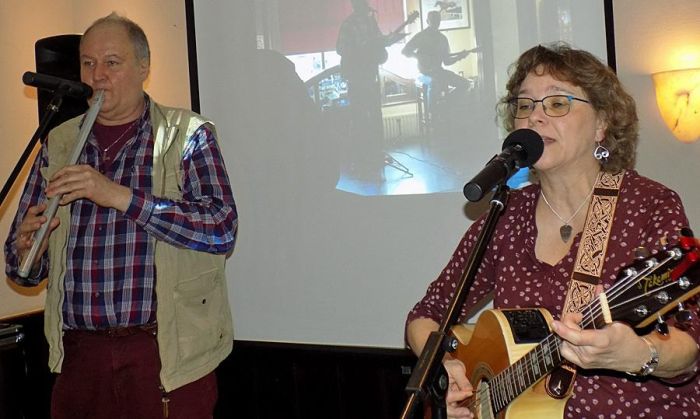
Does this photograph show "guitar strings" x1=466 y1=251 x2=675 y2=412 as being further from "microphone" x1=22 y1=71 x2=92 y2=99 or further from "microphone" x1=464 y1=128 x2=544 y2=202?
"microphone" x1=22 y1=71 x2=92 y2=99

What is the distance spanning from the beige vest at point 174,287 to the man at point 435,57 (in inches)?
35.4

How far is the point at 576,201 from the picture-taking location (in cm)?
202

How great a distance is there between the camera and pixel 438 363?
57.9 inches

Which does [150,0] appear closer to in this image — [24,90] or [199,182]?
[24,90]

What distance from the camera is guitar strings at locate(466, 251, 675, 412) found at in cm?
146

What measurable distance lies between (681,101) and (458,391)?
1.43 meters

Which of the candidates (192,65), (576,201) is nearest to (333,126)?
(192,65)

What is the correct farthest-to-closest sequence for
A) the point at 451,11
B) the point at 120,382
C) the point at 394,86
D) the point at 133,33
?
the point at 394,86 < the point at 451,11 < the point at 133,33 < the point at 120,382

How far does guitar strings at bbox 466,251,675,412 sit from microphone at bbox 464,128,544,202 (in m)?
0.30

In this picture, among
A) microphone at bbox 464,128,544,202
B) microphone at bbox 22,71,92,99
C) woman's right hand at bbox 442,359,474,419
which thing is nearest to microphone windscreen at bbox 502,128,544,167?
microphone at bbox 464,128,544,202

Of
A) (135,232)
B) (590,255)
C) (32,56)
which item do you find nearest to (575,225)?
(590,255)

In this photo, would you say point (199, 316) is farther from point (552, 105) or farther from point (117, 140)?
point (552, 105)

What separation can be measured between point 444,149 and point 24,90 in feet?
6.26

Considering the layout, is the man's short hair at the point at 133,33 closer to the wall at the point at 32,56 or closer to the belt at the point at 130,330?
the belt at the point at 130,330
